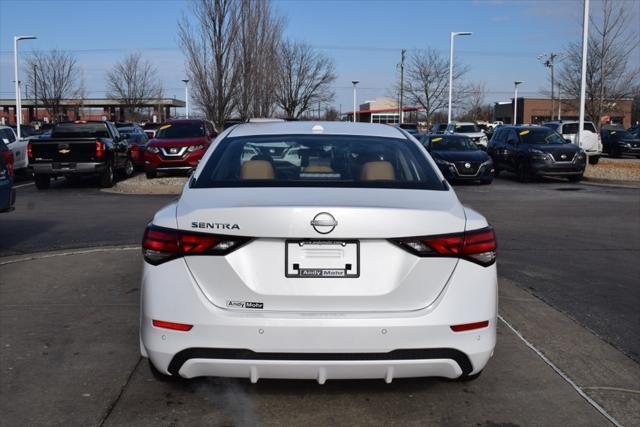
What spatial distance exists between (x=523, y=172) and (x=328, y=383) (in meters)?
18.9

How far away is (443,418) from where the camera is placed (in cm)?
393

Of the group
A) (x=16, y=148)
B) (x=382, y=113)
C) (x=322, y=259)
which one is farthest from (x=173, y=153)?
(x=382, y=113)

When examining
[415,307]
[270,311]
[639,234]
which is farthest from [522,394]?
[639,234]

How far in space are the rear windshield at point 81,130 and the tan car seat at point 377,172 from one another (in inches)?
707

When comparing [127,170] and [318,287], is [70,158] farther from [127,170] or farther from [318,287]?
[318,287]

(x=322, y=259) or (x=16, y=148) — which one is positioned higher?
(x=16, y=148)

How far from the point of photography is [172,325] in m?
3.55

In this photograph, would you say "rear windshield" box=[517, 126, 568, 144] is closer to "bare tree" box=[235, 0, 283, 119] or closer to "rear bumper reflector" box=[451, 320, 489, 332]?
"bare tree" box=[235, 0, 283, 119]

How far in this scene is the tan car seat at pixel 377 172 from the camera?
427cm

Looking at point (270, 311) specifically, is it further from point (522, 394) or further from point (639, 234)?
point (639, 234)

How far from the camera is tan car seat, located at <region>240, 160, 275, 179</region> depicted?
4312mm

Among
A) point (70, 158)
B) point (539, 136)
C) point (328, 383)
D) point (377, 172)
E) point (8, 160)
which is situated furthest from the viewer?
point (539, 136)

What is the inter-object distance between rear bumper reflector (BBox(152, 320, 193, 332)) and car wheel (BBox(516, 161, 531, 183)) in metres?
19.7

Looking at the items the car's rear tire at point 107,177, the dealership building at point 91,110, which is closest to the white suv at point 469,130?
the car's rear tire at point 107,177
